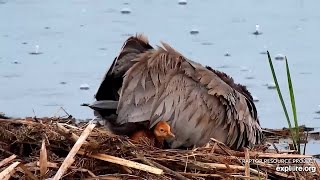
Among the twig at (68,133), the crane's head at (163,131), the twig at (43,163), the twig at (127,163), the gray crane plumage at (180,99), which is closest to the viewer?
the twig at (43,163)

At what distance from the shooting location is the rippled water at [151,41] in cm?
903

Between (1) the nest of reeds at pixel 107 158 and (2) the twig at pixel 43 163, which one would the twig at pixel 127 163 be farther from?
(2) the twig at pixel 43 163

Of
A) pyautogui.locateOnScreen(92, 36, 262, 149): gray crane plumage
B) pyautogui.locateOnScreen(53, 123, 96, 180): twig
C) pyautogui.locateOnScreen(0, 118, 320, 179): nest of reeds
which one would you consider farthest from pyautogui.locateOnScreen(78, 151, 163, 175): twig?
pyautogui.locateOnScreen(92, 36, 262, 149): gray crane plumage

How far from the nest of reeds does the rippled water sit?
8.04 feet

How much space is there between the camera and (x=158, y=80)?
6.57 metres

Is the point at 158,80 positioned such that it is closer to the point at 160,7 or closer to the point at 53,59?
the point at 53,59

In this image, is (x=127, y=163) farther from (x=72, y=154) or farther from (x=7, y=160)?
(x=7, y=160)

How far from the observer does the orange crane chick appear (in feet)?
20.9

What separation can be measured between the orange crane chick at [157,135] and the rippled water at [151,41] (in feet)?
6.76

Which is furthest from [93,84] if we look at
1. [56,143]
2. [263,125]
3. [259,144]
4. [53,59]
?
[56,143]

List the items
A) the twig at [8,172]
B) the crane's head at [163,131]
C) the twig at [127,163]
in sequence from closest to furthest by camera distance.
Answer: the twig at [8,172] → the twig at [127,163] → the crane's head at [163,131]

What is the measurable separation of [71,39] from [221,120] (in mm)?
4308

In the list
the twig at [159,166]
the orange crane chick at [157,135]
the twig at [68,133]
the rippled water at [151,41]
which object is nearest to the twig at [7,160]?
the twig at [68,133]

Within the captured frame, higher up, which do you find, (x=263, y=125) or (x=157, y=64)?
(x=157, y=64)
